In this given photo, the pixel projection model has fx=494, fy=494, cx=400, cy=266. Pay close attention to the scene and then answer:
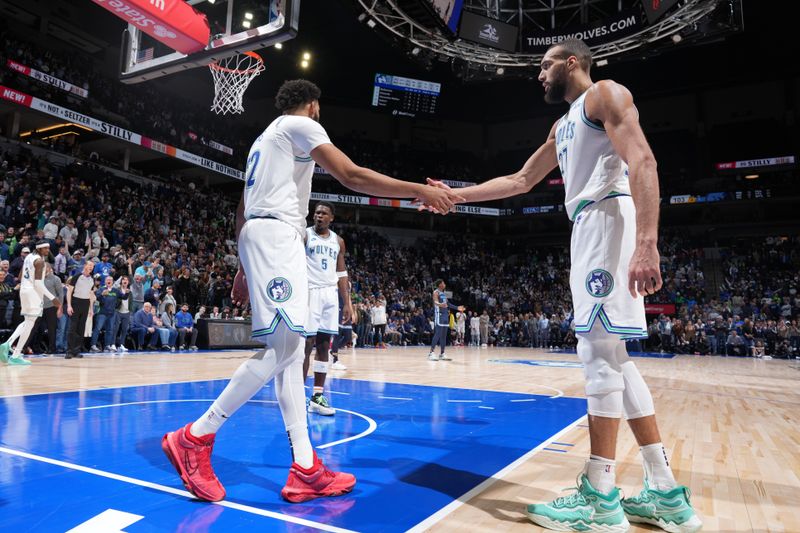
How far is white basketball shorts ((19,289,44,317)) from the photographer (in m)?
7.90

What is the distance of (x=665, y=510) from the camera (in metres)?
2.10

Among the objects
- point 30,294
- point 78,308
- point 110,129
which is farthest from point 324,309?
point 110,129

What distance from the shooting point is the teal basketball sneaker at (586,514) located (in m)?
2.04

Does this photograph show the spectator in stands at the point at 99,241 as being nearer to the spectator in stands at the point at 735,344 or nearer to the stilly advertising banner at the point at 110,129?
the stilly advertising banner at the point at 110,129

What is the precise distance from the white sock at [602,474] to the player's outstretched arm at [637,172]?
0.74 meters

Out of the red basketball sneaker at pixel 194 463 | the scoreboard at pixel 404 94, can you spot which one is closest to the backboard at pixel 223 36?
the red basketball sneaker at pixel 194 463

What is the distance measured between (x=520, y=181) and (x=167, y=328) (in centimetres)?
1181

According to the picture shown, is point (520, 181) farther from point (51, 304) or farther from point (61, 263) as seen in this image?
point (61, 263)

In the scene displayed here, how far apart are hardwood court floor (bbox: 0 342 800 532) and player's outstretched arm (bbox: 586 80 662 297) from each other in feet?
3.58

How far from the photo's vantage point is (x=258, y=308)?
2371 millimetres

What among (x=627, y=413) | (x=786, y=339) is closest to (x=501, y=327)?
(x=786, y=339)

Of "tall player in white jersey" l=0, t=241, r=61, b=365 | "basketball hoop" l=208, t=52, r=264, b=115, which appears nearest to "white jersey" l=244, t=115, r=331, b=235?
"tall player in white jersey" l=0, t=241, r=61, b=365

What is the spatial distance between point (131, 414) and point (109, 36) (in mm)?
22913

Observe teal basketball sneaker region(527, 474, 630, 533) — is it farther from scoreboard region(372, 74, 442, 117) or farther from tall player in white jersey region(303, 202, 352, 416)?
scoreboard region(372, 74, 442, 117)
